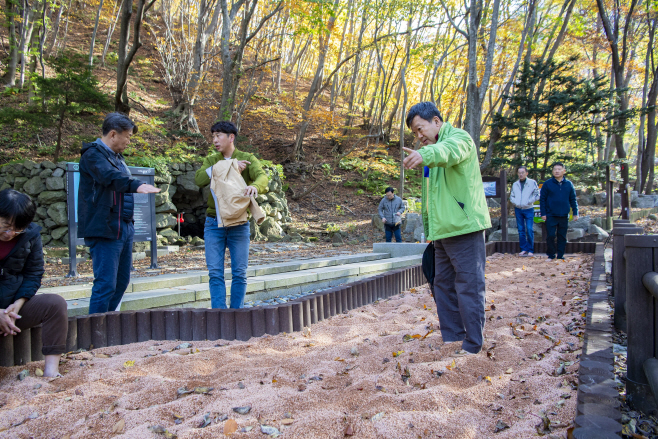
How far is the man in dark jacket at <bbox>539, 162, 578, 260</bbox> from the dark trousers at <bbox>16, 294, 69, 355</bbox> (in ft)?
24.8

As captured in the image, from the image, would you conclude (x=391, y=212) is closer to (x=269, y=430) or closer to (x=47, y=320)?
(x=47, y=320)

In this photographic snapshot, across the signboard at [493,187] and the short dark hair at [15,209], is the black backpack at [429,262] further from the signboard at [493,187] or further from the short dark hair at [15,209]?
the signboard at [493,187]

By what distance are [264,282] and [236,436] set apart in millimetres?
3311

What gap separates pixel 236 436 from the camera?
1.74m

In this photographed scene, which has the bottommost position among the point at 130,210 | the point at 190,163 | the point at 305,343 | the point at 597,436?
the point at 305,343

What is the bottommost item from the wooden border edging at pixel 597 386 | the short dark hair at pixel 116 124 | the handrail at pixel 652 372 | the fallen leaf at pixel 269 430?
the fallen leaf at pixel 269 430

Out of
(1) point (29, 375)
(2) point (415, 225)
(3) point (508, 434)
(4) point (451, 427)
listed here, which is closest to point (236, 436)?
(4) point (451, 427)

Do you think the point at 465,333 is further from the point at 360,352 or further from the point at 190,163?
the point at 190,163

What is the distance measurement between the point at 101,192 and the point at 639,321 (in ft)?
11.5

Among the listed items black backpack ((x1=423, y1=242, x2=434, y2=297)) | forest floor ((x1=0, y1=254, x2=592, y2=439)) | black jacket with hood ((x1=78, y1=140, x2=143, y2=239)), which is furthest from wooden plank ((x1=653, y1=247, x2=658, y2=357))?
black jacket with hood ((x1=78, y1=140, x2=143, y2=239))

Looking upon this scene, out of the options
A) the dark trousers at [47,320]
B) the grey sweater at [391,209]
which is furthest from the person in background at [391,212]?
the dark trousers at [47,320]

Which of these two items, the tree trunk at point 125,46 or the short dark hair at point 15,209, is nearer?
the short dark hair at point 15,209

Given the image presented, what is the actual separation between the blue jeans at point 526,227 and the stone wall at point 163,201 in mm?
5768

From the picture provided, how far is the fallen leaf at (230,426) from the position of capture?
1773 mm
